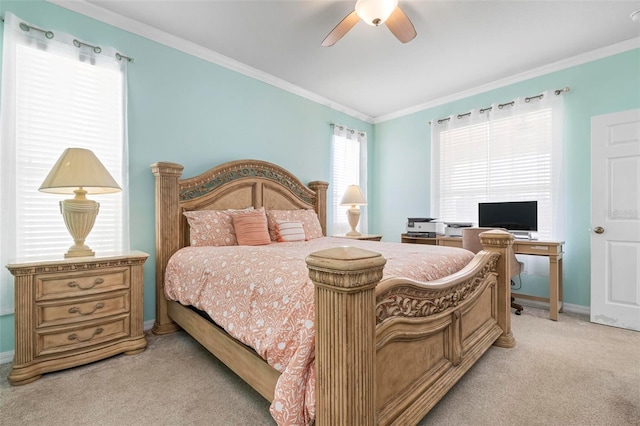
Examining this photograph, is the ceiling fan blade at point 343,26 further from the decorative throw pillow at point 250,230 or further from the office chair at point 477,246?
the office chair at point 477,246

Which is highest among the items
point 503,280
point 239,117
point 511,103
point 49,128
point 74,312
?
point 511,103

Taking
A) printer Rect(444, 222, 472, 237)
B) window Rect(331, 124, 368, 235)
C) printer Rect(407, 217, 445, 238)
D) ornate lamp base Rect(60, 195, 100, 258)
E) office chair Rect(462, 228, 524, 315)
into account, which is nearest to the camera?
ornate lamp base Rect(60, 195, 100, 258)

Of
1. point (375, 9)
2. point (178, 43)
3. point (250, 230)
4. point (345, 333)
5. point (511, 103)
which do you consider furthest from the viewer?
point (511, 103)

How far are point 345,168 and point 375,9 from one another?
104 inches

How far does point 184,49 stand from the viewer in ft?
9.51

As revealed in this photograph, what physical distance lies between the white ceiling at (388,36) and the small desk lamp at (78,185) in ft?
4.25

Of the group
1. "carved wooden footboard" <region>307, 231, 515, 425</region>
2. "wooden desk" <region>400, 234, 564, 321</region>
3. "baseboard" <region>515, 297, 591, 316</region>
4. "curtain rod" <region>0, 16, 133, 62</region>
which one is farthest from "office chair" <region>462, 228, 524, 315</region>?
"curtain rod" <region>0, 16, 133, 62</region>

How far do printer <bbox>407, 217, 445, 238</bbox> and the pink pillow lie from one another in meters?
1.42

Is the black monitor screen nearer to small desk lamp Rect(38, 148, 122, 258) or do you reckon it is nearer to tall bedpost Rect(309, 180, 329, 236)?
tall bedpost Rect(309, 180, 329, 236)

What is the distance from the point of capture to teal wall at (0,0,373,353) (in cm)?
242

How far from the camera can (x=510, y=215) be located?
3432 millimetres

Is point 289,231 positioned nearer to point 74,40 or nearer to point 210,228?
point 210,228

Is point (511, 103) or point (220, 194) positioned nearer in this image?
point (220, 194)

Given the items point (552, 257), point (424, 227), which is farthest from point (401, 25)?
point (552, 257)
